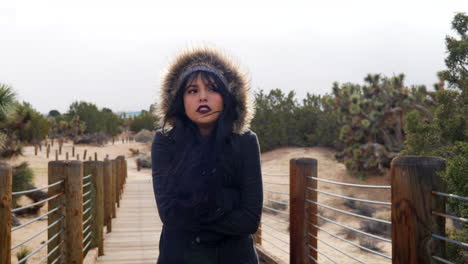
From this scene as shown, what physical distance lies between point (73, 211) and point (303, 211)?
1.86 meters

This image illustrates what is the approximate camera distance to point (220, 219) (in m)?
2.18

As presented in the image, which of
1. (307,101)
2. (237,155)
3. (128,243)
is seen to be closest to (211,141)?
(237,155)

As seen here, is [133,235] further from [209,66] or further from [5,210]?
[209,66]

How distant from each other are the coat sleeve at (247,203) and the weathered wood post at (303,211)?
1.62m

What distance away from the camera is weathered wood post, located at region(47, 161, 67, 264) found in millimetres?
3596

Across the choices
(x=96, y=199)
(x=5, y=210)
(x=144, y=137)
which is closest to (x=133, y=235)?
(x=96, y=199)

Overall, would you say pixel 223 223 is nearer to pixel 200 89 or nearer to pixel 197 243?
pixel 197 243

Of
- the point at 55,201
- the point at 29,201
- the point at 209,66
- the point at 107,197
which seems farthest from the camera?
the point at 29,201

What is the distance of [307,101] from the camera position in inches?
1235

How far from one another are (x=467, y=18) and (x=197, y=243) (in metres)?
7.67

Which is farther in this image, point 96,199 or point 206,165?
point 96,199

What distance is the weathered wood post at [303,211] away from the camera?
12.6 feet

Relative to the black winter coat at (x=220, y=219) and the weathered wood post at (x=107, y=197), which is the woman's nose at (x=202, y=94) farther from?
the weathered wood post at (x=107, y=197)

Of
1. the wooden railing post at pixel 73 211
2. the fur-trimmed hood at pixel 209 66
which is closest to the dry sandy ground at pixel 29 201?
the wooden railing post at pixel 73 211
